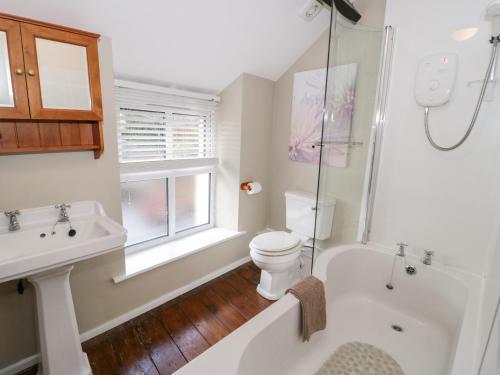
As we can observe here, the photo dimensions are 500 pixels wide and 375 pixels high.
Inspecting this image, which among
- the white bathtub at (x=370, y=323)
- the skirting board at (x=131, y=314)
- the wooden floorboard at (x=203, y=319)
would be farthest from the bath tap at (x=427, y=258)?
the skirting board at (x=131, y=314)

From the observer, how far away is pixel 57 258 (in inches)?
43.3

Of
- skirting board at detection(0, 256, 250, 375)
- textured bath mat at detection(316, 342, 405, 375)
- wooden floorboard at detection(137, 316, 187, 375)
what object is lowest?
wooden floorboard at detection(137, 316, 187, 375)

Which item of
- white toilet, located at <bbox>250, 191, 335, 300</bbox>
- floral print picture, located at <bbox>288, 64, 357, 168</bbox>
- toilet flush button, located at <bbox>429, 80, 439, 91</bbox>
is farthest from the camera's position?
white toilet, located at <bbox>250, 191, 335, 300</bbox>

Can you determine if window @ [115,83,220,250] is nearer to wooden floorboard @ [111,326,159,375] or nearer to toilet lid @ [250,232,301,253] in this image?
wooden floorboard @ [111,326,159,375]

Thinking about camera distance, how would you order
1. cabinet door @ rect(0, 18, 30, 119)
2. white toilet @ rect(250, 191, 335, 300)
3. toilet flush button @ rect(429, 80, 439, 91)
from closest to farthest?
cabinet door @ rect(0, 18, 30, 119) < toilet flush button @ rect(429, 80, 439, 91) < white toilet @ rect(250, 191, 335, 300)

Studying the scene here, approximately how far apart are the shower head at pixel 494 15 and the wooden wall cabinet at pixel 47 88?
7.02ft

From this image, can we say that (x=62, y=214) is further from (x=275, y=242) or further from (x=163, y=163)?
(x=275, y=242)

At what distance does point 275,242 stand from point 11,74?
1.89 meters

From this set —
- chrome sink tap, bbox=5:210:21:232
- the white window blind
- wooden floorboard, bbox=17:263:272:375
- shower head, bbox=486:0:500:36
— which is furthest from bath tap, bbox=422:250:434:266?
chrome sink tap, bbox=5:210:21:232

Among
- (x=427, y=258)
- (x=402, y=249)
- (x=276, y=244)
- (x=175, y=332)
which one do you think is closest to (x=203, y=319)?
(x=175, y=332)

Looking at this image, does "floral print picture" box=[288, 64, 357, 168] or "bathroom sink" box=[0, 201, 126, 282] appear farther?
"floral print picture" box=[288, 64, 357, 168]

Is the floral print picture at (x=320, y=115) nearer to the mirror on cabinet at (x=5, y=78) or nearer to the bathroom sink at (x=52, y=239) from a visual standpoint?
the bathroom sink at (x=52, y=239)

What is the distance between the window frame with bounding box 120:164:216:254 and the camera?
7.00 feet

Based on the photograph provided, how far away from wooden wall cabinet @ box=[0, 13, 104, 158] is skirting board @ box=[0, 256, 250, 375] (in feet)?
3.99
